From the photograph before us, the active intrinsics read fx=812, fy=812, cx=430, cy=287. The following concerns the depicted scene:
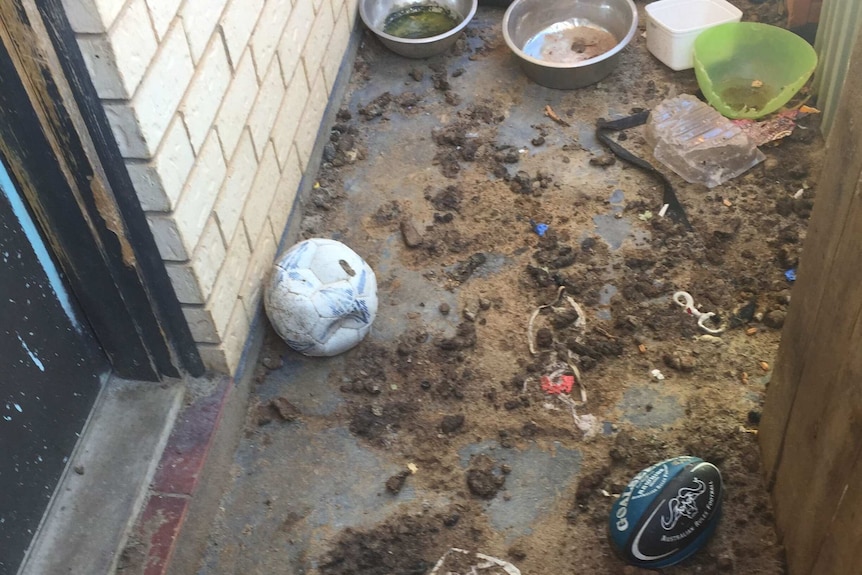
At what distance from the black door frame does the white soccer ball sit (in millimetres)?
287

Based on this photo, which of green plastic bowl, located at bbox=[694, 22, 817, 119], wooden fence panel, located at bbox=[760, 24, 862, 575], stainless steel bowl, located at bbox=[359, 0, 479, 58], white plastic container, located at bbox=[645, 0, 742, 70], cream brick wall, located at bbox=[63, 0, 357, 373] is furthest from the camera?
stainless steel bowl, located at bbox=[359, 0, 479, 58]

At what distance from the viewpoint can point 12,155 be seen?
1.79 metres

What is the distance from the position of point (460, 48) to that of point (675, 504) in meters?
2.37

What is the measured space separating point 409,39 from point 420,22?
11.1 inches

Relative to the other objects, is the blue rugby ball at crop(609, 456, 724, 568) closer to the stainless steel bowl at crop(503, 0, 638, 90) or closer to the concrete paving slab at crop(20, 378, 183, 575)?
the concrete paving slab at crop(20, 378, 183, 575)

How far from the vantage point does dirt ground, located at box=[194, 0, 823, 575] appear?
2137 millimetres

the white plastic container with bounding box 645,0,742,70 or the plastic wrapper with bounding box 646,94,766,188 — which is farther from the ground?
the white plastic container with bounding box 645,0,742,70

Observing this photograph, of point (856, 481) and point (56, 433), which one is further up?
point (856, 481)

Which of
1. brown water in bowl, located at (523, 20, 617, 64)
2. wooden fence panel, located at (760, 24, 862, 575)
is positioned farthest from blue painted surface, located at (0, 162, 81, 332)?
brown water in bowl, located at (523, 20, 617, 64)

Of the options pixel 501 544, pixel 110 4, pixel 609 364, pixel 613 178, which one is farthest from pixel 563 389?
pixel 110 4

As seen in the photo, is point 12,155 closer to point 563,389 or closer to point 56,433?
point 56,433

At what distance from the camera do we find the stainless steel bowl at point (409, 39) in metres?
3.46

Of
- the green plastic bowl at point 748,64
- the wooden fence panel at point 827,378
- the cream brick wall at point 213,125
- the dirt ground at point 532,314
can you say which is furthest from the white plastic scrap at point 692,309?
the cream brick wall at point 213,125

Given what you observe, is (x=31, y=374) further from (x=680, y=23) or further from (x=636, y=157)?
(x=680, y=23)
